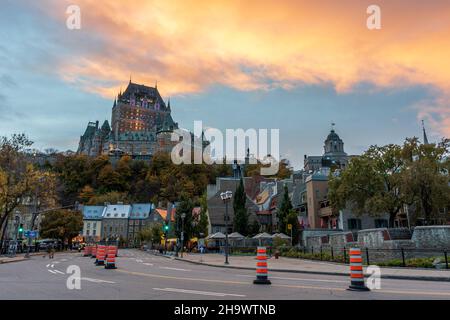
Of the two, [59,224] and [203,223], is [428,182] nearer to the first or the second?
[203,223]

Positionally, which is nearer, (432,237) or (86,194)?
(432,237)

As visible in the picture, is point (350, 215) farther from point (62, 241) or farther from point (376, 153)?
point (62, 241)

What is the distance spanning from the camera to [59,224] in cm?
7450

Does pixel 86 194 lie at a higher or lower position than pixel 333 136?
lower

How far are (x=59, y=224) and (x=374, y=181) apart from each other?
63.9m

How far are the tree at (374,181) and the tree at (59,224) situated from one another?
58.4m

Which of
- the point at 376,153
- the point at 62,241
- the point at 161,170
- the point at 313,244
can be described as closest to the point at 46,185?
the point at 313,244

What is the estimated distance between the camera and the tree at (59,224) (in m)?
73.3

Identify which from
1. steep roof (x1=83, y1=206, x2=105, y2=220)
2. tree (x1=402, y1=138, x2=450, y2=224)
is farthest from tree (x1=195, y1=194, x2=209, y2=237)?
steep roof (x1=83, y1=206, x2=105, y2=220)

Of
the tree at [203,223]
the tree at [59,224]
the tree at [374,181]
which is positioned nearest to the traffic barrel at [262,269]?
the tree at [374,181]

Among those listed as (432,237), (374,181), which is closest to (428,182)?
(374,181)

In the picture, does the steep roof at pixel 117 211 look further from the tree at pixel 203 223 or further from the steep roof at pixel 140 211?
the tree at pixel 203 223

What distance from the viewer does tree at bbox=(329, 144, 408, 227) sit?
36.2m
